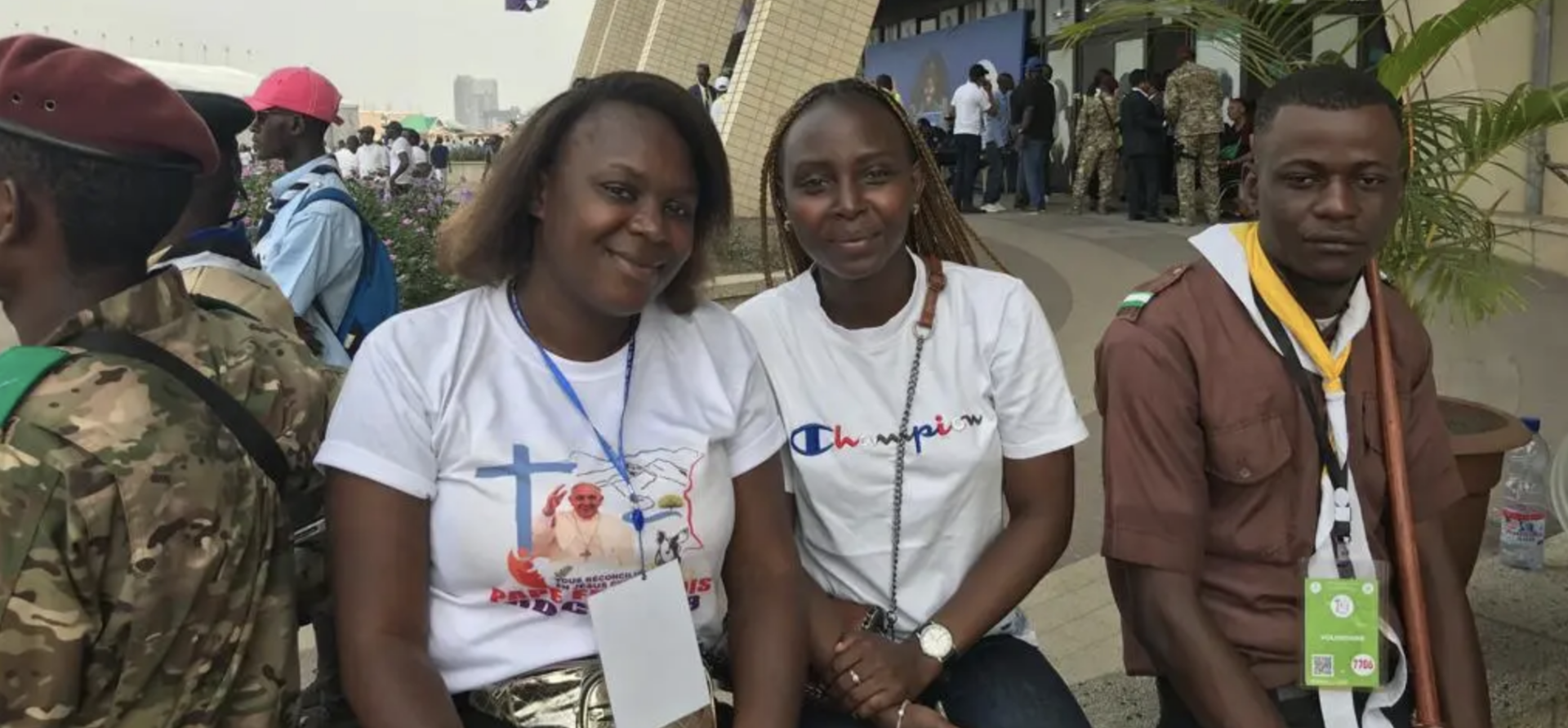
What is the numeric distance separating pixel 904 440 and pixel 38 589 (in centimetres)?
136

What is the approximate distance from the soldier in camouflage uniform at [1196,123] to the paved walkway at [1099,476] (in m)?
0.45

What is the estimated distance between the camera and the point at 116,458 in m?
1.36

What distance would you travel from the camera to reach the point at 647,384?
6.43 ft

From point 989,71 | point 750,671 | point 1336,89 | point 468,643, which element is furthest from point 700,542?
point 989,71

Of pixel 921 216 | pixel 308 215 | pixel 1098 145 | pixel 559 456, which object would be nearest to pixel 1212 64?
pixel 1098 145

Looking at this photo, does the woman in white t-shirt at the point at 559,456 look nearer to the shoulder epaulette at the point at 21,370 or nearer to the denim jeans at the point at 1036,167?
the shoulder epaulette at the point at 21,370

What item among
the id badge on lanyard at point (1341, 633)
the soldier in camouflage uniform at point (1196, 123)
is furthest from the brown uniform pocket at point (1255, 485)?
the soldier in camouflage uniform at point (1196, 123)

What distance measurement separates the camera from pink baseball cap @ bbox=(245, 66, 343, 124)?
4.08m

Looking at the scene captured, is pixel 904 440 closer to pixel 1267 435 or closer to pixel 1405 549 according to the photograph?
pixel 1267 435

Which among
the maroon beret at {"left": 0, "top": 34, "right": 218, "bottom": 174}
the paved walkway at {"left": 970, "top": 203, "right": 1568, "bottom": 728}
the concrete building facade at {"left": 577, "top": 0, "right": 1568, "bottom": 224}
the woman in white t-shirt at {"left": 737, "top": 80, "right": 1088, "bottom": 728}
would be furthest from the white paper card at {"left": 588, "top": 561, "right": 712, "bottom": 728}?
the concrete building facade at {"left": 577, "top": 0, "right": 1568, "bottom": 224}

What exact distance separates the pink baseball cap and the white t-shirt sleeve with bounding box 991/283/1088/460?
2.87m

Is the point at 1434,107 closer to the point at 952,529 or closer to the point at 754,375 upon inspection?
the point at 952,529

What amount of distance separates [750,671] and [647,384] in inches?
19.8

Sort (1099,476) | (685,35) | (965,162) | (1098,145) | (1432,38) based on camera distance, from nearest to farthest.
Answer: (1432,38) < (1099,476) < (1098,145) < (965,162) < (685,35)
